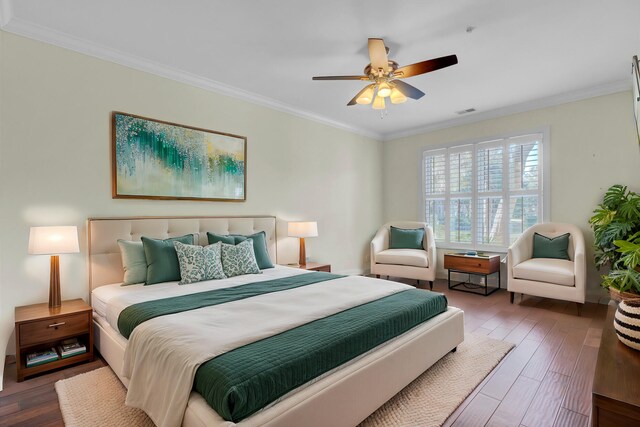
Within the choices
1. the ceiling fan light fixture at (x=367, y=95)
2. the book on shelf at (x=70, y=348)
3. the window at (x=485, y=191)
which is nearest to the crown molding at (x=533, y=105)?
the window at (x=485, y=191)

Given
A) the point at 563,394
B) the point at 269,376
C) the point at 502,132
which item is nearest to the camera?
the point at 269,376

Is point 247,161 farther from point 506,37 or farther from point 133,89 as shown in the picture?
point 506,37

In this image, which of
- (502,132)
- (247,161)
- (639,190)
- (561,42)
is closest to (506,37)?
(561,42)

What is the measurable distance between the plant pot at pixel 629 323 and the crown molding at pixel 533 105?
377 centimetres

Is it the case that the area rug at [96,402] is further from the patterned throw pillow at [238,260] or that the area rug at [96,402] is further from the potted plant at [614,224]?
the potted plant at [614,224]

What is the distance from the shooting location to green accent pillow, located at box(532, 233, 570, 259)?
13.1 ft

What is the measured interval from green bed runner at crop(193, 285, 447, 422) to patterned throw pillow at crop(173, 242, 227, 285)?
4.66 feet

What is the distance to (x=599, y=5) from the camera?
2328mm

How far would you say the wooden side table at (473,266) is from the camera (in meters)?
4.35

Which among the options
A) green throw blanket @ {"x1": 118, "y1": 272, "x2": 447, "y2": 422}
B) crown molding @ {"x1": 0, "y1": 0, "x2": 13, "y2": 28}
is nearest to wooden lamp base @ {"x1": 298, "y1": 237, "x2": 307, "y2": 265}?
green throw blanket @ {"x1": 118, "y1": 272, "x2": 447, "y2": 422}

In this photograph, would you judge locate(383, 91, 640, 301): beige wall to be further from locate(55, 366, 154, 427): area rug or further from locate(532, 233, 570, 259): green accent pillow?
locate(55, 366, 154, 427): area rug

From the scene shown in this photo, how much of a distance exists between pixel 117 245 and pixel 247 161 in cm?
173

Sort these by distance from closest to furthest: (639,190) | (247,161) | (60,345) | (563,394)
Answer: (563,394)
(60,345)
(639,190)
(247,161)

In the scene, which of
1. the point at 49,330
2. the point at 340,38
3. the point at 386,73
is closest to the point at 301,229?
the point at 386,73
